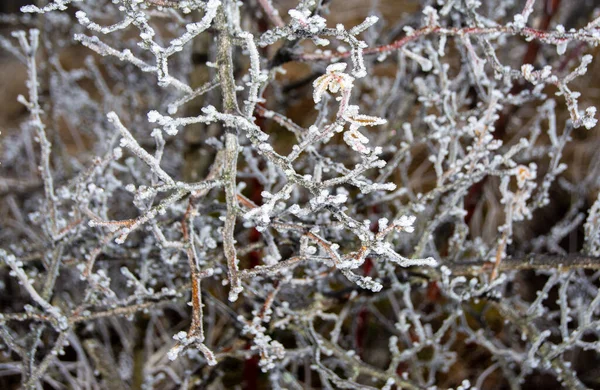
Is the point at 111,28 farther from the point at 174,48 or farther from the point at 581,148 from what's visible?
the point at 581,148

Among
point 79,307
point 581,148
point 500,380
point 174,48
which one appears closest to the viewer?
point 174,48

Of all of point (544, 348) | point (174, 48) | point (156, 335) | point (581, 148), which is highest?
point (581, 148)

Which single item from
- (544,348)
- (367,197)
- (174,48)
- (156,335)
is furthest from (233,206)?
(156,335)

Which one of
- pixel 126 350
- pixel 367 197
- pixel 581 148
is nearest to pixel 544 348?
pixel 367 197

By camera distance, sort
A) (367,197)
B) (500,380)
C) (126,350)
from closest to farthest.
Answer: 1. (367,197)
2. (126,350)
3. (500,380)

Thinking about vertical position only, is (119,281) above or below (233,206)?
above

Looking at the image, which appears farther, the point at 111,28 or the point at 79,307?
the point at 79,307
